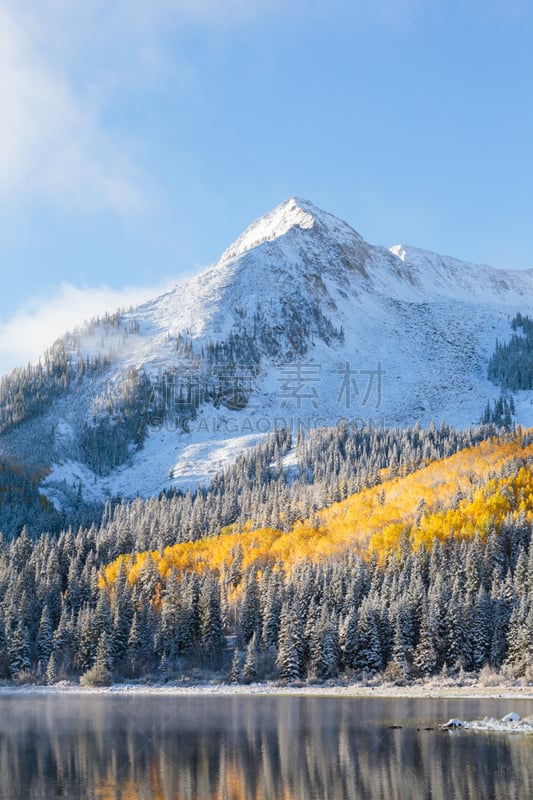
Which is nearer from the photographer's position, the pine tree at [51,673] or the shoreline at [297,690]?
the shoreline at [297,690]

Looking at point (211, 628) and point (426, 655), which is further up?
point (211, 628)

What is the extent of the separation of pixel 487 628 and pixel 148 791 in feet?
229

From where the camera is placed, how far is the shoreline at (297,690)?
3885 inches

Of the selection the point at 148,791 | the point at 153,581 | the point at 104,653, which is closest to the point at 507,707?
the point at 148,791

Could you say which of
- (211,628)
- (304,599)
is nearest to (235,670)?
(211,628)

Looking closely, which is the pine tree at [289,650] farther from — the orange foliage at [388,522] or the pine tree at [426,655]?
the orange foliage at [388,522]

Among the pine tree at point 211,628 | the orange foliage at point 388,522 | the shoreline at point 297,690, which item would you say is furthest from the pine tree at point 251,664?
the orange foliage at point 388,522

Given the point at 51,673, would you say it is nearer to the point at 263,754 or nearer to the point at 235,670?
the point at 235,670

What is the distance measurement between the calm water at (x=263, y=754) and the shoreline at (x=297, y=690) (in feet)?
33.7

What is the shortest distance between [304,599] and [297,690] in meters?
15.8

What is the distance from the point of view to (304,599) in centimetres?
11956

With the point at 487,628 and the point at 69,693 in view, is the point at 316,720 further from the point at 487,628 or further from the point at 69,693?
the point at 69,693

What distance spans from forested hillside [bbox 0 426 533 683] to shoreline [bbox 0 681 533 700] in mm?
2649

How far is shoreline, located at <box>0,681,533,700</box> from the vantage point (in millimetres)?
98688
